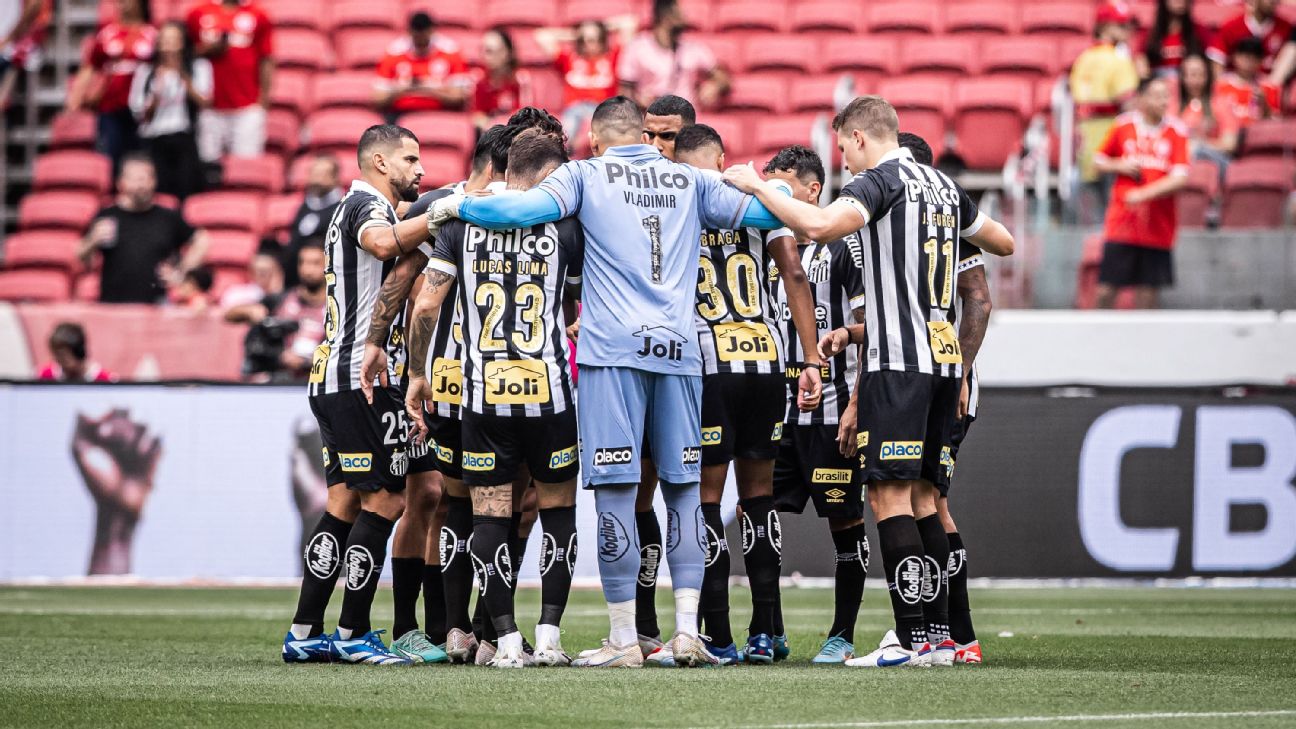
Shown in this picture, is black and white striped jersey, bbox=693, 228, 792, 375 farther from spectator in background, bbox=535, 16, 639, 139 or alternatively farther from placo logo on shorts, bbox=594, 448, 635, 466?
spectator in background, bbox=535, 16, 639, 139

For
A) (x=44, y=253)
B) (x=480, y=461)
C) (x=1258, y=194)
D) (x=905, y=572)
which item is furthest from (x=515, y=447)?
(x=44, y=253)

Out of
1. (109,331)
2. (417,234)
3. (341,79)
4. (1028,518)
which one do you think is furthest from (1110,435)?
(341,79)

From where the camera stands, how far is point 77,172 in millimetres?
17547

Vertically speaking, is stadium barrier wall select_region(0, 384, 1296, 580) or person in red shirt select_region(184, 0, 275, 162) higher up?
person in red shirt select_region(184, 0, 275, 162)

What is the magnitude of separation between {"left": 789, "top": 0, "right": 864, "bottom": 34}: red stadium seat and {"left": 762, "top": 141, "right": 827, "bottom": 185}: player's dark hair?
10.8 m

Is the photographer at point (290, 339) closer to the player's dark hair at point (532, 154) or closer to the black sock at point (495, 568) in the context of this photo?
the player's dark hair at point (532, 154)

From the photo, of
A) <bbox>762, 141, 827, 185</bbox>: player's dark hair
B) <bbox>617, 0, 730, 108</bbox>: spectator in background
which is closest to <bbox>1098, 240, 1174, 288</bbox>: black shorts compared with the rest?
<bbox>617, 0, 730, 108</bbox>: spectator in background

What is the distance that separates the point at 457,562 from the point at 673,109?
224 centimetres

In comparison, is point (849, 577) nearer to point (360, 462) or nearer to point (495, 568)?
point (495, 568)

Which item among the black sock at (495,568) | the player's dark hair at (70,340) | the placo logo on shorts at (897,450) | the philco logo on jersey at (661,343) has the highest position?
the player's dark hair at (70,340)

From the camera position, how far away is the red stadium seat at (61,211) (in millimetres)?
17141

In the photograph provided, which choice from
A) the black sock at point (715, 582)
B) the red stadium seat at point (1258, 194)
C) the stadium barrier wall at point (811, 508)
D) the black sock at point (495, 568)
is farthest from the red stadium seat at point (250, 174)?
the black sock at point (495, 568)

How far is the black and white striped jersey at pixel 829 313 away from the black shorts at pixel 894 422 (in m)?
0.81

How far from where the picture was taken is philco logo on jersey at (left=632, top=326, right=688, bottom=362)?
701 cm
